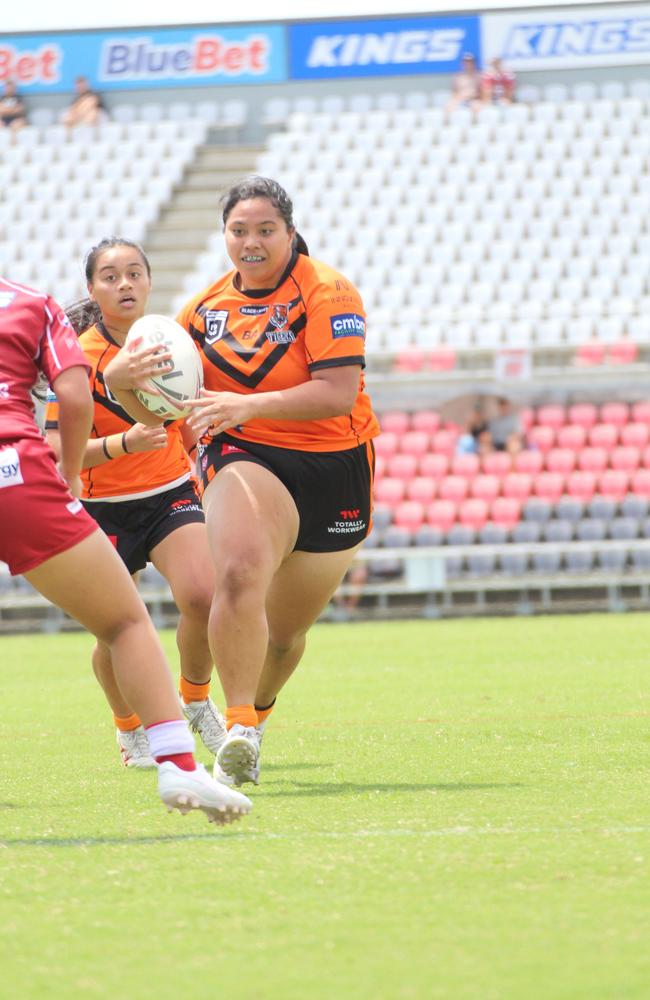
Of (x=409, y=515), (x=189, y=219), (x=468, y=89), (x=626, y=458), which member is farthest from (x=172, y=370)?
(x=468, y=89)

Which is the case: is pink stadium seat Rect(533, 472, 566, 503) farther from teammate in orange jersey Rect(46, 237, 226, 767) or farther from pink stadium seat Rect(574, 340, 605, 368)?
teammate in orange jersey Rect(46, 237, 226, 767)

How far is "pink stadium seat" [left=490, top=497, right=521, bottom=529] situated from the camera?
1820 cm

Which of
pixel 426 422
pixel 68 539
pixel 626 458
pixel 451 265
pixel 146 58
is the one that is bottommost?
pixel 626 458

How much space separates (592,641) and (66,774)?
25.6 ft

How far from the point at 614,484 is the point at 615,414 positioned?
1.38m

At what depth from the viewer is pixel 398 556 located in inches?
683

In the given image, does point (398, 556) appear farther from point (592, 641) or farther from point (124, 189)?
point (124, 189)

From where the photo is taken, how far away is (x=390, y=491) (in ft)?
62.2

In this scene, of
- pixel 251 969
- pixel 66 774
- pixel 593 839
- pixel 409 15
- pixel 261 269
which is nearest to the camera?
pixel 251 969

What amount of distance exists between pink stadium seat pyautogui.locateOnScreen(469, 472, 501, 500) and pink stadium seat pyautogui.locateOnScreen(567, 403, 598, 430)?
1552 mm

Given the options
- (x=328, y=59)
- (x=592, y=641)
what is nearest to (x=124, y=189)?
(x=328, y=59)

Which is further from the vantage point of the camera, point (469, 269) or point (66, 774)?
point (469, 269)

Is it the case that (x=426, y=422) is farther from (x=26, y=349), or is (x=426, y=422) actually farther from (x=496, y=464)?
(x=26, y=349)

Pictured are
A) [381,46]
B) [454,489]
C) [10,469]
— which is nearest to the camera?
[10,469]
